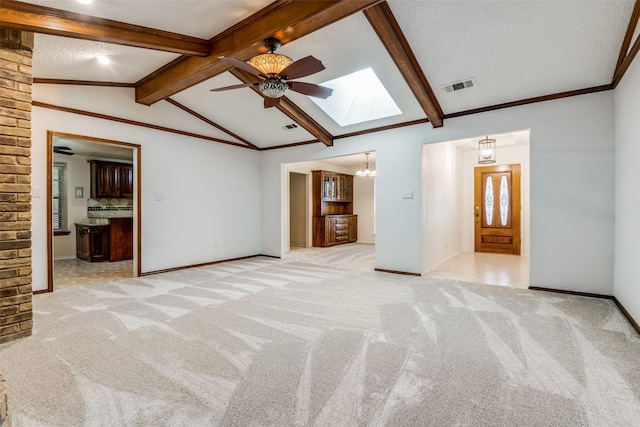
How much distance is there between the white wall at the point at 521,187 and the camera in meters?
7.21

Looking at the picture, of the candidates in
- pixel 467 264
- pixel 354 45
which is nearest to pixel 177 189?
pixel 354 45

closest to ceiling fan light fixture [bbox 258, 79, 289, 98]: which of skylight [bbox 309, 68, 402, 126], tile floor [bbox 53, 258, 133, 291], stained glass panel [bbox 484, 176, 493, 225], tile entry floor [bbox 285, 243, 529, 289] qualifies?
skylight [bbox 309, 68, 402, 126]

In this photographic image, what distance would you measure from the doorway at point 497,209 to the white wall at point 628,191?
3.96 metres

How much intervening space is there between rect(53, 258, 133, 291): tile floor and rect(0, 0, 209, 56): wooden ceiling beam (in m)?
3.28

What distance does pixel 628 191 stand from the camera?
308 cm

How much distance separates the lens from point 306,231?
900cm

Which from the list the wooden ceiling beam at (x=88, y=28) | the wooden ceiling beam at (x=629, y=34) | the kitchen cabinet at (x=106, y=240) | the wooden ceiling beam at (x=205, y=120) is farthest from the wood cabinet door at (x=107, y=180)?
the wooden ceiling beam at (x=629, y=34)

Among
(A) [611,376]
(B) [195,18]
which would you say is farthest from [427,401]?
(B) [195,18]

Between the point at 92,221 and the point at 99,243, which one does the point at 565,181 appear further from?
the point at 92,221

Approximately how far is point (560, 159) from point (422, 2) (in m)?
2.71

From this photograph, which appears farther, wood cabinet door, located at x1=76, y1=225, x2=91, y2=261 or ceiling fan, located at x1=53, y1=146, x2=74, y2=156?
wood cabinet door, located at x1=76, y1=225, x2=91, y2=261

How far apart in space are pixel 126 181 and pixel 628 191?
8580mm

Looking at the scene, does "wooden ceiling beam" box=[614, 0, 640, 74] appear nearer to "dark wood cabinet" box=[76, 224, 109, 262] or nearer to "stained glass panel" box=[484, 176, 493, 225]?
"stained glass panel" box=[484, 176, 493, 225]

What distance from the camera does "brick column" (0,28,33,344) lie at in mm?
2564
